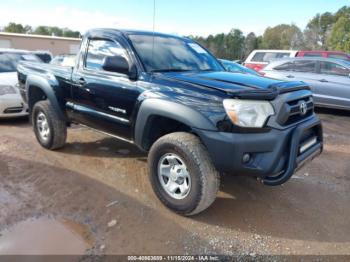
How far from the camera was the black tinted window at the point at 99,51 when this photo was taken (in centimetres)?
406

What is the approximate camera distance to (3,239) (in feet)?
9.66

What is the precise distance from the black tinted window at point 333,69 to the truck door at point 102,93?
6353 millimetres

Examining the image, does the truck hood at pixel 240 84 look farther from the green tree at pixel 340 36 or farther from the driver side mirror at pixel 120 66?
the green tree at pixel 340 36

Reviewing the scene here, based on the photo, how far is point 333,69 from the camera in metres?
8.34

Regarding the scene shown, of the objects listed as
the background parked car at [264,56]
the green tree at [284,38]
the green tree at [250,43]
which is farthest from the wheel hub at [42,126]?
the green tree at [284,38]

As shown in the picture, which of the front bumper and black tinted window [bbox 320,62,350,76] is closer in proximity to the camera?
the front bumper

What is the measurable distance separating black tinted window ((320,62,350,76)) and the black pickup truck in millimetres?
5034

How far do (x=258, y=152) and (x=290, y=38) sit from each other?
5979 cm

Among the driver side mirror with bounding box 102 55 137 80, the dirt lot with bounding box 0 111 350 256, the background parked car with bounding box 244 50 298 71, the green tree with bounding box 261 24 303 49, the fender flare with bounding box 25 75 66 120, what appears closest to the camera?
the dirt lot with bounding box 0 111 350 256

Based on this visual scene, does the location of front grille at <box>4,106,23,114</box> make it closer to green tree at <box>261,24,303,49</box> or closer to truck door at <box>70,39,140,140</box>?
truck door at <box>70,39,140,140</box>

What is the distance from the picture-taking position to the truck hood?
3003 mm

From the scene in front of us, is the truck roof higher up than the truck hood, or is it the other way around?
the truck roof

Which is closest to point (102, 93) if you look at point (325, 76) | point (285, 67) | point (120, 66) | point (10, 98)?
point (120, 66)

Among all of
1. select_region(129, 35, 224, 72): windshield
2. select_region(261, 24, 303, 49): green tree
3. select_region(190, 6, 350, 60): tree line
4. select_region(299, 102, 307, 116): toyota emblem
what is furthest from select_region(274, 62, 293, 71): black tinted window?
select_region(261, 24, 303, 49): green tree
